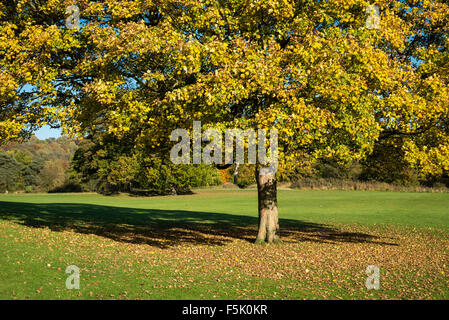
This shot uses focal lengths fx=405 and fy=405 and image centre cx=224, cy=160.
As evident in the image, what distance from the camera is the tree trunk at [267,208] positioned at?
15.2 metres

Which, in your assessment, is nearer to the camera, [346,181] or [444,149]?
[444,149]

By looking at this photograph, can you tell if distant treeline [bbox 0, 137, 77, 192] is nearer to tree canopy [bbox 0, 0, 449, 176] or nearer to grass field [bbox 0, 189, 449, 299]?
grass field [bbox 0, 189, 449, 299]

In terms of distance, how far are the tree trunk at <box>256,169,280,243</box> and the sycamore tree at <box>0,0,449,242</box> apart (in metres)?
0.19

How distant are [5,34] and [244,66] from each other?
8.35 m

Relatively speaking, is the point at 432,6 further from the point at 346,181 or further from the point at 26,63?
the point at 346,181

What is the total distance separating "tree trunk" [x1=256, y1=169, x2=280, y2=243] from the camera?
49.9ft

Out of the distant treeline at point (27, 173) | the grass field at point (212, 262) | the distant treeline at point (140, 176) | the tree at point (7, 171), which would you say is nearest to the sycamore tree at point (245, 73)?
the grass field at point (212, 262)

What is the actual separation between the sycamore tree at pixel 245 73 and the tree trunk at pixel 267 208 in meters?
0.19

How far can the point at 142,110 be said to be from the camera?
1196cm

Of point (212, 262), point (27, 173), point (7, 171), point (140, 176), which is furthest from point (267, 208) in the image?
point (27, 173)

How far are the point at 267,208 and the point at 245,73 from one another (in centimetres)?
627

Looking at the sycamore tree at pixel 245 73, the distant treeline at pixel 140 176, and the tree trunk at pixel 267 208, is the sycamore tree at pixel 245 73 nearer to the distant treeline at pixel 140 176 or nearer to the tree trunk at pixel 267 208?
the tree trunk at pixel 267 208

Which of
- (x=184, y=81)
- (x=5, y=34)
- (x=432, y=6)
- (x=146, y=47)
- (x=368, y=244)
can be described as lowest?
(x=368, y=244)

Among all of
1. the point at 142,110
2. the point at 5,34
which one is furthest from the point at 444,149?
the point at 5,34
